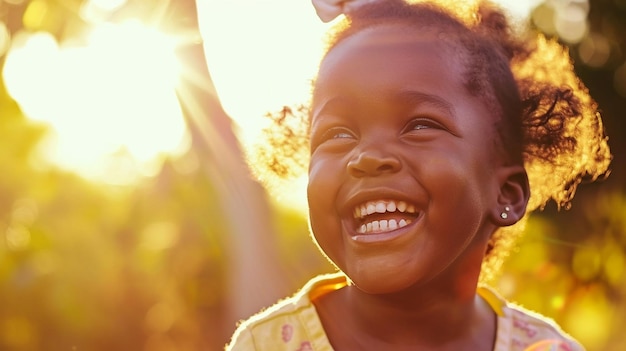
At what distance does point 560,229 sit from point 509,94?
5.87m

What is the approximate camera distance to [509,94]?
10.0ft

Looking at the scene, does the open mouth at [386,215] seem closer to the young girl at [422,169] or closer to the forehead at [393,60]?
the young girl at [422,169]

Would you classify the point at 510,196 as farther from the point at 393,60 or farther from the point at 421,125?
the point at 393,60

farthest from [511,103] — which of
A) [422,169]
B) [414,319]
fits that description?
[414,319]

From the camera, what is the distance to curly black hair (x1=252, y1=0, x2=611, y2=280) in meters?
2.95

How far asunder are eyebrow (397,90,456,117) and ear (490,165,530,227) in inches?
13.0

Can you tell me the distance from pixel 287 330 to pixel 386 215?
0.70 metres

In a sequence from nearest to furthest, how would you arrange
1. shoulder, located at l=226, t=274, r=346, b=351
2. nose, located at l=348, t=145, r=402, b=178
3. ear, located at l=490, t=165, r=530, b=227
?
1. nose, located at l=348, t=145, r=402, b=178
2. ear, located at l=490, t=165, r=530, b=227
3. shoulder, located at l=226, t=274, r=346, b=351

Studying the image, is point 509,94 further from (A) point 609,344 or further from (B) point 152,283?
(B) point 152,283

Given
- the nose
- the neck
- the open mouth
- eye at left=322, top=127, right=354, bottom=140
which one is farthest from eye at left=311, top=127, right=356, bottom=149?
the neck

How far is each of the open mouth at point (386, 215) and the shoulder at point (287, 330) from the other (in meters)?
0.54

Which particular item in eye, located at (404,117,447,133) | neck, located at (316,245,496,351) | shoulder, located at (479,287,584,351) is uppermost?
eye, located at (404,117,447,133)

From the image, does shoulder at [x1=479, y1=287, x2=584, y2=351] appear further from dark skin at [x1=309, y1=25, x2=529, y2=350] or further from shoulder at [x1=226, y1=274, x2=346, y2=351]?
shoulder at [x1=226, y1=274, x2=346, y2=351]

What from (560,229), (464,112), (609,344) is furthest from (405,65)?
(560,229)
